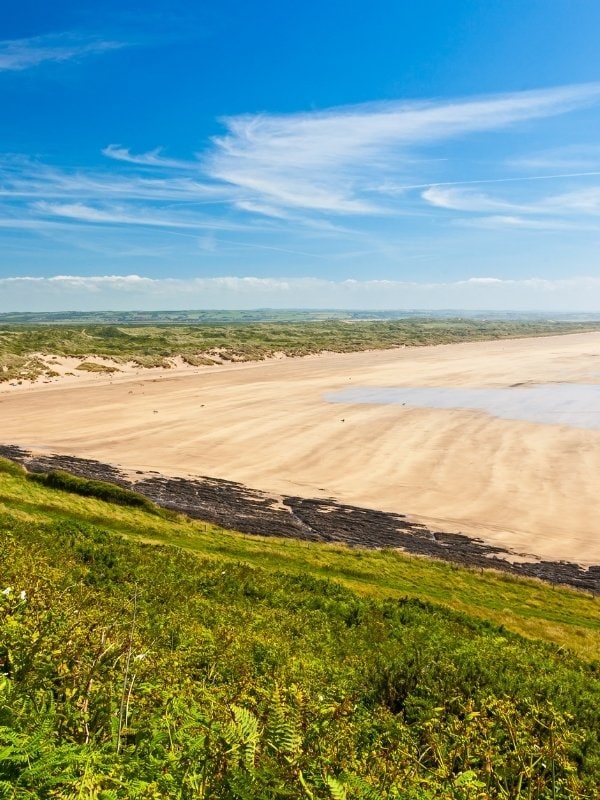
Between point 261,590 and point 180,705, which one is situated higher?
point 180,705

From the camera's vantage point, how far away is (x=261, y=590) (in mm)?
17891

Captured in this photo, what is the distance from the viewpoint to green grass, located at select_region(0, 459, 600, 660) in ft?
65.4

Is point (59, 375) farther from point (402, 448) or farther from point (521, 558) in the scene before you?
point (521, 558)

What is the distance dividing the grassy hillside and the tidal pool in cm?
3661

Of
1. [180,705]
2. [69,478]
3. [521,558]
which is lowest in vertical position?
[521,558]

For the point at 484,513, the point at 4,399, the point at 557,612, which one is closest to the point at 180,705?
the point at 557,612

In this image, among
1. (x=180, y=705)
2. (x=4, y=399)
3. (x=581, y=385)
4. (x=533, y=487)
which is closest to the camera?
(x=180, y=705)

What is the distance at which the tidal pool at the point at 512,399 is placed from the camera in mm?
56469

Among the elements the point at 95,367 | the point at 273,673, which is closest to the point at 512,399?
the point at 273,673

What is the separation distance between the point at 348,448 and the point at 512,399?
3056 cm

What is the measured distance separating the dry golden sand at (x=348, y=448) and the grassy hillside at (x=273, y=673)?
900 cm

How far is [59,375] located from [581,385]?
3049 inches

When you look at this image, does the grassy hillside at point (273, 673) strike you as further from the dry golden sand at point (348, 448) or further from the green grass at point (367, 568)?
the dry golden sand at point (348, 448)

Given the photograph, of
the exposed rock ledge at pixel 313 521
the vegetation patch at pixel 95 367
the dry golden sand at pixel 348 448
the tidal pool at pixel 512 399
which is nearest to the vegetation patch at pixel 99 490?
the exposed rock ledge at pixel 313 521
